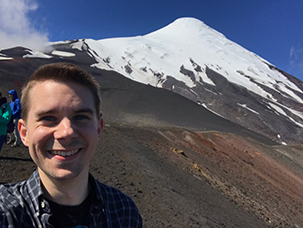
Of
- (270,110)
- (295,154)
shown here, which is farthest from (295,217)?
(270,110)

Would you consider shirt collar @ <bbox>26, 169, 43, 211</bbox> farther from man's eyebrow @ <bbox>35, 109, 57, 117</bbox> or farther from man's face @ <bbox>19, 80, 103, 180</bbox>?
man's eyebrow @ <bbox>35, 109, 57, 117</bbox>

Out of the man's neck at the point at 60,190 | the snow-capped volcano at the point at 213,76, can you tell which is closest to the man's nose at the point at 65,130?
the man's neck at the point at 60,190

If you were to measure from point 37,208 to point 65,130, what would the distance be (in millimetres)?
436

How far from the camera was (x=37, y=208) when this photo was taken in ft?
4.09

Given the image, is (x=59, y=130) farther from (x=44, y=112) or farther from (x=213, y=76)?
(x=213, y=76)

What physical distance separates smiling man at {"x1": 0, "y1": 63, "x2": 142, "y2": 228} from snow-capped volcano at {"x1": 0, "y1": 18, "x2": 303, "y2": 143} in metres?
40.8

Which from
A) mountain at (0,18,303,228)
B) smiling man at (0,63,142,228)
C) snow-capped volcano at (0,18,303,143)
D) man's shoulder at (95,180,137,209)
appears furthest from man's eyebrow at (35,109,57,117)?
snow-capped volcano at (0,18,303,143)

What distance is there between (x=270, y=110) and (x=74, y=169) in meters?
51.3

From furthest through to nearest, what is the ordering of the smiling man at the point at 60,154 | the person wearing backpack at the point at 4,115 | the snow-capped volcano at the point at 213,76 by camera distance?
the snow-capped volcano at the point at 213,76 < the person wearing backpack at the point at 4,115 < the smiling man at the point at 60,154

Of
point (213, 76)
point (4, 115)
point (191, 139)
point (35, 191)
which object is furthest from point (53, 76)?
point (213, 76)

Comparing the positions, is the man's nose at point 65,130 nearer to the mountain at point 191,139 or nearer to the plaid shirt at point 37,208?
the plaid shirt at point 37,208

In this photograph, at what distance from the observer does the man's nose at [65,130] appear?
4.48ft

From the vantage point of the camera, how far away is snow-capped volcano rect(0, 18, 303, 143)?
4241 centimetres

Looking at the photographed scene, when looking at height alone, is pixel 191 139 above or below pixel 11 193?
above
